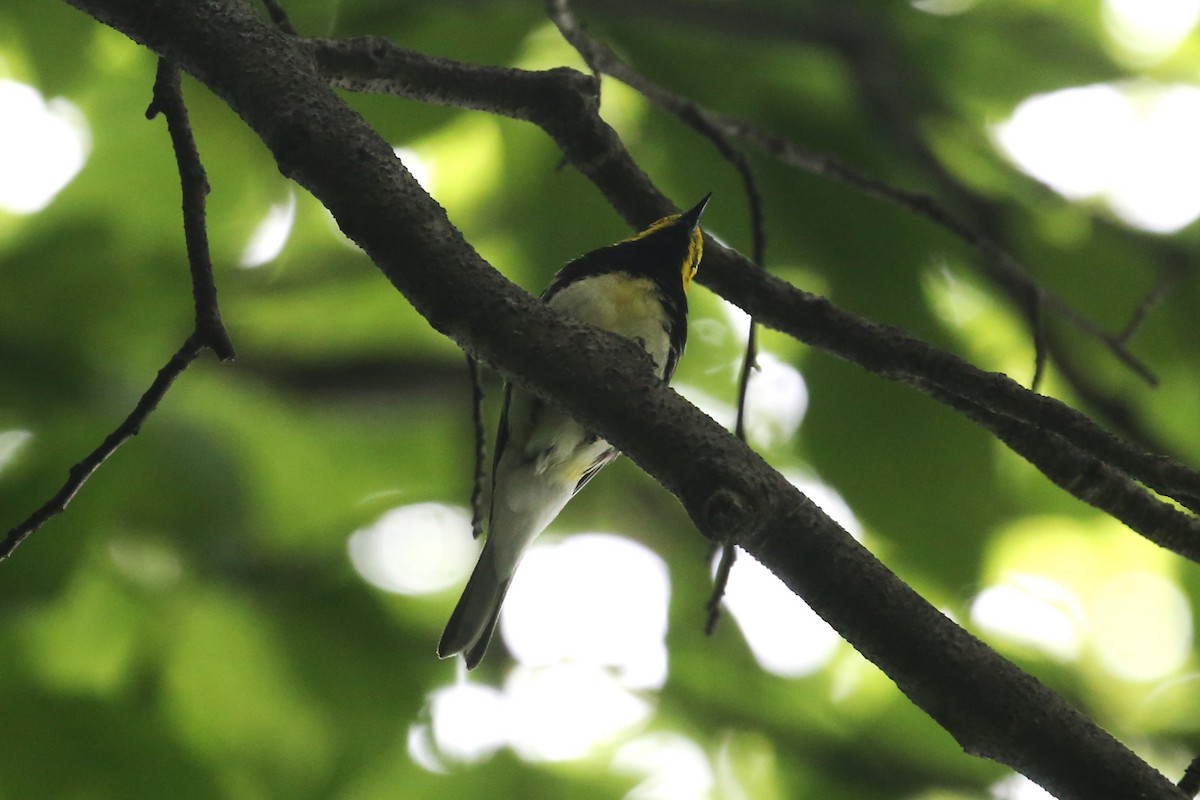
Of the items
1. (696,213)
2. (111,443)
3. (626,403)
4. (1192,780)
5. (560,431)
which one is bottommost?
(1192,780)

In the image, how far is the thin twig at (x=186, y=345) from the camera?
1602mm

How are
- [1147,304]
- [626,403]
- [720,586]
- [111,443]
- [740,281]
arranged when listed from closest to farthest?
[626,403]
[111,443]
[740,281]
[720,586]
[1147,304]

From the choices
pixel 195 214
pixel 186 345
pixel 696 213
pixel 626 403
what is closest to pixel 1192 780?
pixel 626 403

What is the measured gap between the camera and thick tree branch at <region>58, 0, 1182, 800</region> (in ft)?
4.25

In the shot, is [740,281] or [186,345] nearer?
[186,345]

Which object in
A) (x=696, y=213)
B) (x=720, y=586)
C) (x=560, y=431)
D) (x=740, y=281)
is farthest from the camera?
(x=560, y=431)

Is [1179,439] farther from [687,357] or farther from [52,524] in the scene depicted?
[52,524]

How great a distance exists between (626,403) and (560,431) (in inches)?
76.3

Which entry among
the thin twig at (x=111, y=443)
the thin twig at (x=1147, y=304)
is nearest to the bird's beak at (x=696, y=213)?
the thin twig at (x=1147, y=304)

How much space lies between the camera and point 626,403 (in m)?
1.39

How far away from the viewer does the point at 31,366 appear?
294 centimetres

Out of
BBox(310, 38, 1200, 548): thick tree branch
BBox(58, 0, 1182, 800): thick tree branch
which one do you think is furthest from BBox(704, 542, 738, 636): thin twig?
BBox(58, 0, 1182, 800): thick tree branch

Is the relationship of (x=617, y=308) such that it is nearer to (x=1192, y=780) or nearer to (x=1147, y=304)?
(x=1147, y=304)

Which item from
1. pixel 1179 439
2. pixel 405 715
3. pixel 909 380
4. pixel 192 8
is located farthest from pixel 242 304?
pixel 1179 439
